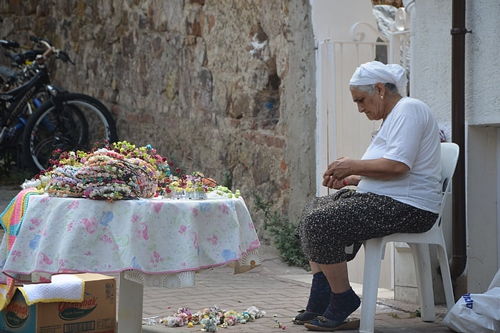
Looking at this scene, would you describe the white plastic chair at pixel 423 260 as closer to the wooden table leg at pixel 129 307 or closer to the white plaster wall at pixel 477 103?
the white plaster wall at pixel 477 103

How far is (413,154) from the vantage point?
16.4ft

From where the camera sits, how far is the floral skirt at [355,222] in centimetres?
502

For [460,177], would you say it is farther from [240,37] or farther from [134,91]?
[134,91]

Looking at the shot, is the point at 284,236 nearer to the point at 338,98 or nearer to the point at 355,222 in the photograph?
the point at 338,98

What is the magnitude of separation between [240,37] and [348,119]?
1287mm

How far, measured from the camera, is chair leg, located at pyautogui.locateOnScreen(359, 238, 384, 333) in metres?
5.00

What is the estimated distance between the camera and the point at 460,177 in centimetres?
557

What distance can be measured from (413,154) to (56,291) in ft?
6.05

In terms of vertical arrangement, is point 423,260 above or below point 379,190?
below

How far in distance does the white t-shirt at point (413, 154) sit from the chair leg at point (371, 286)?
28 cm

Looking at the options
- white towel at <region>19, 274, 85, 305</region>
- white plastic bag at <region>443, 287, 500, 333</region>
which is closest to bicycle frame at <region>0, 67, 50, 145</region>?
white towel at <region>19, 274, 85, 305</region>

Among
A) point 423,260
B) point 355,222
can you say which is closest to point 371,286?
point 355,222

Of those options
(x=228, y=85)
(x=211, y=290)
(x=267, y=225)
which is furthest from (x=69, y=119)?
(x=211, y=290)

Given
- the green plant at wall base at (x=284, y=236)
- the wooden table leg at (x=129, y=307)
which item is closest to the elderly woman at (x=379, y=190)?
the wooden table leg at (x=129, y=307)
